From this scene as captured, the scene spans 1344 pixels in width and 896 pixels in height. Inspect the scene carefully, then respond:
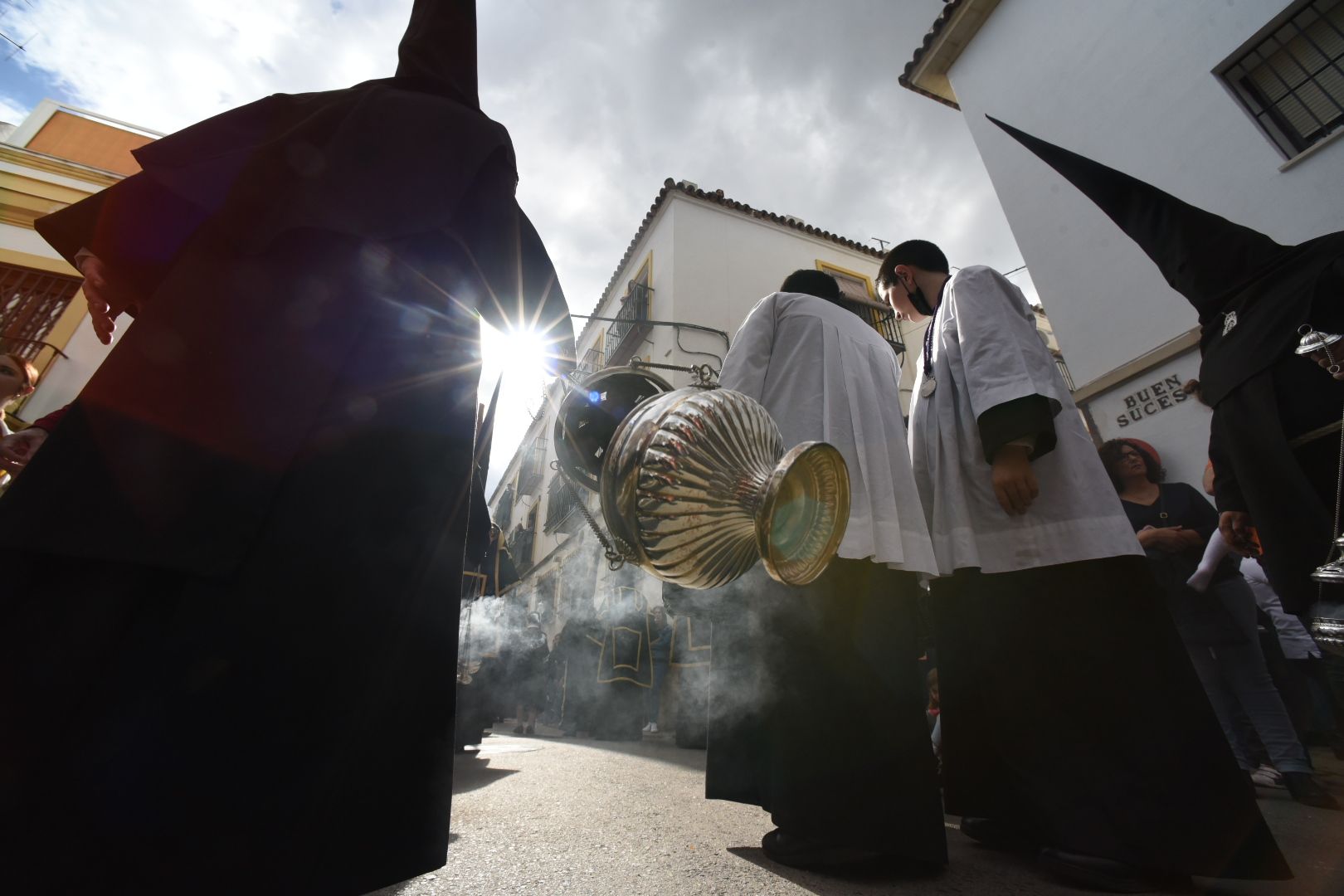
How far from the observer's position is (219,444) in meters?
0.80

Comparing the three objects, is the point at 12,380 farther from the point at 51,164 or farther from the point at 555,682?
the point at 555,682

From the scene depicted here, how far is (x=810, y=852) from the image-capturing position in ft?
4.41

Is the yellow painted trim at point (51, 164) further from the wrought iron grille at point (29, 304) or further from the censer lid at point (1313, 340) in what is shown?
the censer lid at point (1313, 340)

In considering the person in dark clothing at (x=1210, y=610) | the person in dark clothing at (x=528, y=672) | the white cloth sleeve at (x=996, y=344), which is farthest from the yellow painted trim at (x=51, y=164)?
the person in dark clothing at (x=1210, y=610)

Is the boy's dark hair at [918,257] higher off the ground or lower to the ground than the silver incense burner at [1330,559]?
higher

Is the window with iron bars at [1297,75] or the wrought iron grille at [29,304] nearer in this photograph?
the window with iron bars at [1297,75]

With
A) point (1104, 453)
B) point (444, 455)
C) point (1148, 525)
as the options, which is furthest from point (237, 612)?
point (1104, 453)

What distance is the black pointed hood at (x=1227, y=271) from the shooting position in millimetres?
1399

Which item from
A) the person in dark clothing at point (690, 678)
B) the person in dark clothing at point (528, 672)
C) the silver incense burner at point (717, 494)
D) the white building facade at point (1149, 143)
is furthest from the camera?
the person in dark clothing at point (528, 672)

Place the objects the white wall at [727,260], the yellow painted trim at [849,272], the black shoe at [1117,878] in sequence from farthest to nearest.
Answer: the yellow painted trim at [849,272], the white wall at [727,260], the black shoe at [1117,878]

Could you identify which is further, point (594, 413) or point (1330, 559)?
point (594, 413)

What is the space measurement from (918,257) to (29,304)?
835 centimetres

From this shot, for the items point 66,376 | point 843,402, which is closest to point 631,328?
point 66,376

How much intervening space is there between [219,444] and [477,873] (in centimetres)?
115
